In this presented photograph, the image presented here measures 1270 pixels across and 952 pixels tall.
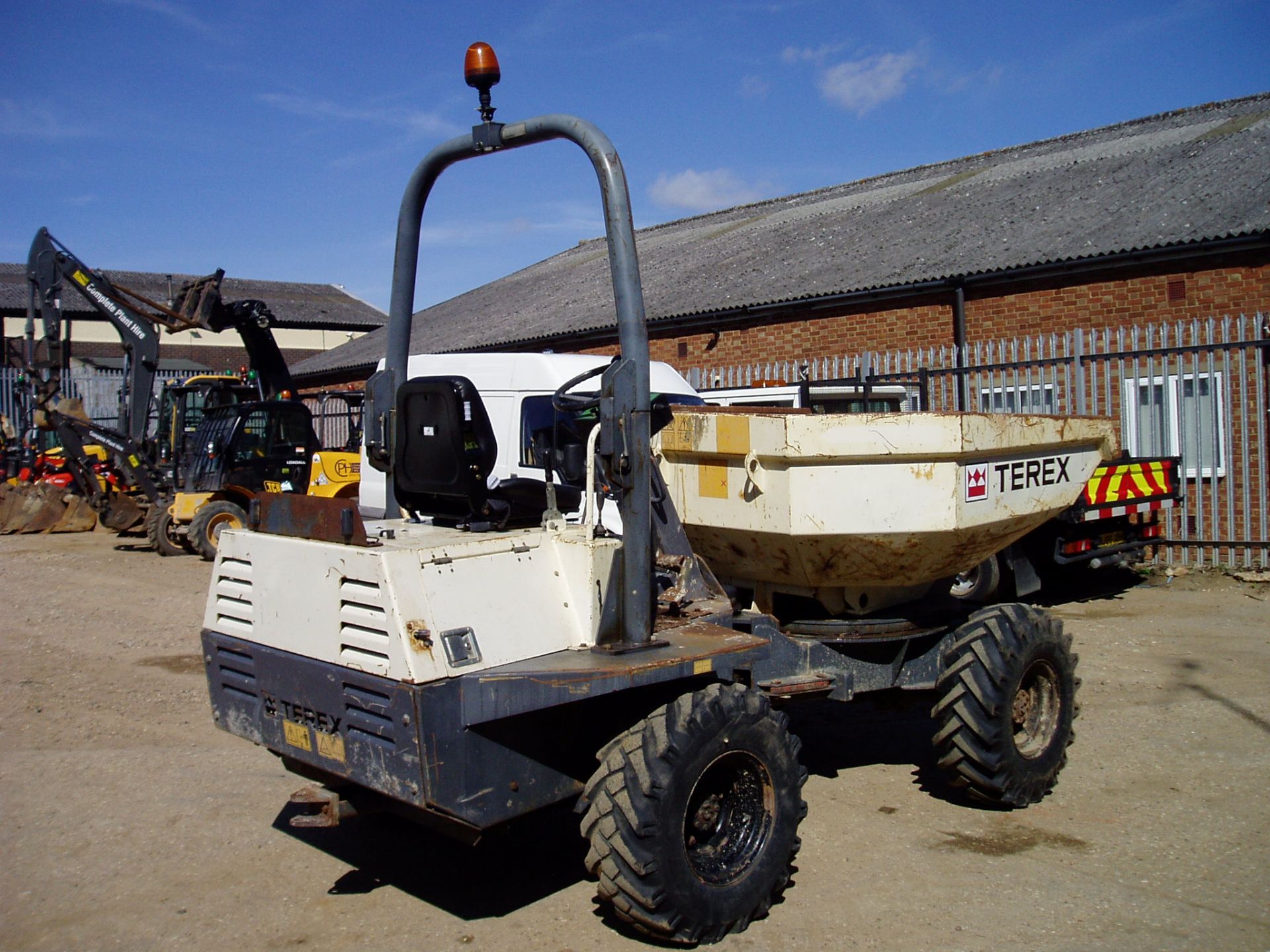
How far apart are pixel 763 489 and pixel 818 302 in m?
12.3

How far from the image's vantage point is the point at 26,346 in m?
18.7

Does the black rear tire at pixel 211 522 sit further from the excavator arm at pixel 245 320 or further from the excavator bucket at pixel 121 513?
the excavator bucket at pixel 121 513

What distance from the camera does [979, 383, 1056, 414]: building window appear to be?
12641 mm

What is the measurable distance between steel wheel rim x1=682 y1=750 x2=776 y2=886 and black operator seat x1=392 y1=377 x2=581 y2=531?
1.26 meters

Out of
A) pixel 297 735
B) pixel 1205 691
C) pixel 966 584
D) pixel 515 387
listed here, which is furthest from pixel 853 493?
pixel 966 584

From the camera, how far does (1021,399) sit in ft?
42.6

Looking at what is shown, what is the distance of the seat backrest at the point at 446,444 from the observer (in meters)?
4.41

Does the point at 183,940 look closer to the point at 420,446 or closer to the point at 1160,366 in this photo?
the point at 420,446

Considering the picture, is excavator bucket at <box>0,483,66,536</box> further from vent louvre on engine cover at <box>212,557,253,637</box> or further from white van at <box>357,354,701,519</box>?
vent louvre on engine cover at <box>212,557,253,637</box>

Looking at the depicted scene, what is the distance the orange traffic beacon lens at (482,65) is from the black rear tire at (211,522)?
1152 cm

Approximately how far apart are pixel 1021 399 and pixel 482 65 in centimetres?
1023

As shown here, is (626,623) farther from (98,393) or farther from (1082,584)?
(98,393)

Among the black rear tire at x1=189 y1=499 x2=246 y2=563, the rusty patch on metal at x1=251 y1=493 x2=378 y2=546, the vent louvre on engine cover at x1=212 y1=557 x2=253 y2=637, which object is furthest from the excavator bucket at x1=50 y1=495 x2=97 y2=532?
the rusty patch on metal at x1=251 y1=493 x2=378 y2=546

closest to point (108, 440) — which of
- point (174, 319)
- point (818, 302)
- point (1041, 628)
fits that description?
point (174, 319)
